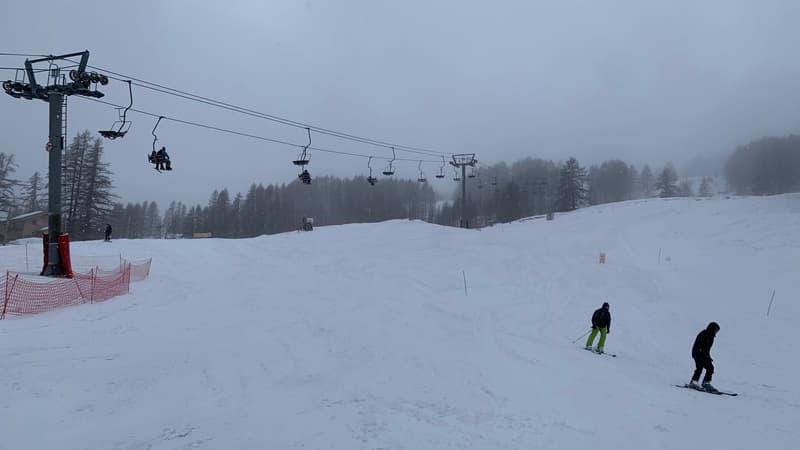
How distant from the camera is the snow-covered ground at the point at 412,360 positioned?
645 centimetres

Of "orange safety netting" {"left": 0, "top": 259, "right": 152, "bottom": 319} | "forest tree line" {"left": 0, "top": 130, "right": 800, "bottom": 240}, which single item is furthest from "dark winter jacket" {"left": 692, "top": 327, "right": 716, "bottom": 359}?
"forest tree line" {"left": 0, "top": 130, "right": 800, "bottom": 240}

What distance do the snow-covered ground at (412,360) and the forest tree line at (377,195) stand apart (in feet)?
104

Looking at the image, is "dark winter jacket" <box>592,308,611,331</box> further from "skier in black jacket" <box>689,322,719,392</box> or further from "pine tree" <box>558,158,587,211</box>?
"pine tree" <box>558,158,587,211</box>

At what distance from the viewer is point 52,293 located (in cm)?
1459

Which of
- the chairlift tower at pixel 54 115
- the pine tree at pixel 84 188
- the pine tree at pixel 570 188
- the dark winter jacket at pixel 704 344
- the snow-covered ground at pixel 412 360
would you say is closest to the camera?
the snow-covered ground at pixel 412 360

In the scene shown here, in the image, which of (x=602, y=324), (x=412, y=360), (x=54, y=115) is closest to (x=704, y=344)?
(x=602, y=324)

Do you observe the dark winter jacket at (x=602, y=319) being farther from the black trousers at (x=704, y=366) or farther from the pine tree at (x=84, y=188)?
the pine tree at (x=84, y=188)

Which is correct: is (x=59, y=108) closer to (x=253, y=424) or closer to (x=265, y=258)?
(x=265, y=258)

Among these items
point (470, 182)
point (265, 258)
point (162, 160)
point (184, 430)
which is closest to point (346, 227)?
point (265, 258)

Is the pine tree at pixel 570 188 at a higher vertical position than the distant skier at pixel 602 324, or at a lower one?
higher

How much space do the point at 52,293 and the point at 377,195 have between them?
112 metres

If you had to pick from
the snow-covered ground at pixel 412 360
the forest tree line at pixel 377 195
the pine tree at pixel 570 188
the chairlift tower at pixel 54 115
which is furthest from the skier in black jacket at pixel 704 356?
the pine tree at pixel 570 188

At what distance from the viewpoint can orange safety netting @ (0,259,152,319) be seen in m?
12.9

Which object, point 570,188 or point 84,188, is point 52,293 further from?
point 570,188
